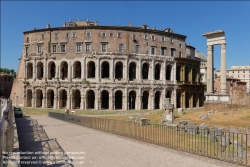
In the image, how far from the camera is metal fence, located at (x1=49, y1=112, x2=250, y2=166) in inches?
338

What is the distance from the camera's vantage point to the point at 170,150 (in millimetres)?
9555

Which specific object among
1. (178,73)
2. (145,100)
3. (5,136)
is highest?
(178,73)

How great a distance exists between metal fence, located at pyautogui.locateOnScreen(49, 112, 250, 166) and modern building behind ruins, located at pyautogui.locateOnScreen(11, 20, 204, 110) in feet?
65.7

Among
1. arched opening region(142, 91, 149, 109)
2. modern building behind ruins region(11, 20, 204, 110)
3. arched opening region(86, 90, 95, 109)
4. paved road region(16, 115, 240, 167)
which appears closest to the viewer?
paved road region(16, 115, 240, 167)

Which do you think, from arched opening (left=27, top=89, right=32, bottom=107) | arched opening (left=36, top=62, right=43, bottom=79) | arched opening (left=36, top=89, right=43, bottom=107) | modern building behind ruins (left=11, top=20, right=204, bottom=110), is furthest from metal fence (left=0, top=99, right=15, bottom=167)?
arched opening (left=27, top=89, right=32, bottom=107)

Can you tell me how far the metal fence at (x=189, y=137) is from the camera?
28.2ft

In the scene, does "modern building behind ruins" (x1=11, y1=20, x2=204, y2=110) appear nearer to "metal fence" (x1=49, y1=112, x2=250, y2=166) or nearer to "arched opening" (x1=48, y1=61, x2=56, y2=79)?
"arched opening" (x1=48, y1=61, x2=56, y2=79)

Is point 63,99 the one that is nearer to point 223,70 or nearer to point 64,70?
point 64,70

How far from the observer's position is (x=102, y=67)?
1596 inches

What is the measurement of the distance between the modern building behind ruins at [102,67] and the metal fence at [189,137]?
20.0 m

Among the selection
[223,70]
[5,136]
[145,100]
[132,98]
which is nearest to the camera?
[5,136]

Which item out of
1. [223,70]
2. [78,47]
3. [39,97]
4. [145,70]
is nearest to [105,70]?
[78,47]

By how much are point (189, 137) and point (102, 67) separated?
32.1 metres

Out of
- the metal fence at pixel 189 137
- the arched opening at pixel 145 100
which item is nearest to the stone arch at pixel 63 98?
the arched opening at pixel 145 100
